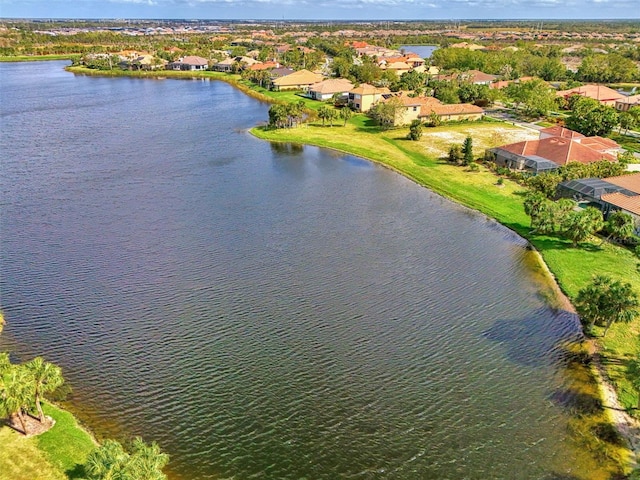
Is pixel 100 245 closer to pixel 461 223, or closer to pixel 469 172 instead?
pixel 461 223

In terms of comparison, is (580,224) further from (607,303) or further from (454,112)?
(454,112)

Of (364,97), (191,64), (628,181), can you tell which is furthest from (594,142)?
(191,64)

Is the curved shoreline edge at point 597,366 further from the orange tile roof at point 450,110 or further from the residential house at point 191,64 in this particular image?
the residential house at point 191,64

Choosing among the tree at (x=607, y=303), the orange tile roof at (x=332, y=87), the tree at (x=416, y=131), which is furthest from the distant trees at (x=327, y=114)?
the tree at (x=607, y=303)

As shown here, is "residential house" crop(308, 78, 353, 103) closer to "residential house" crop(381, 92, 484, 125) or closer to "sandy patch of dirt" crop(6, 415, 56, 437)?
"residential house" crop(381, 92, 484, 125)

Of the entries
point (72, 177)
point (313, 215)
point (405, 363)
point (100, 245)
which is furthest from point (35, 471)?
point (72, 177)

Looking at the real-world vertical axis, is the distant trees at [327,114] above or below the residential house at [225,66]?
below
